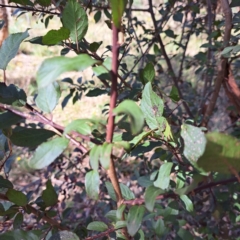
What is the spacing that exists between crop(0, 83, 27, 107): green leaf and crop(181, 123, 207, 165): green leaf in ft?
0.94

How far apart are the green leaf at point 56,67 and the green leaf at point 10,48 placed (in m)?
0.25

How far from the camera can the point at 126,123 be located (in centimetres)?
54

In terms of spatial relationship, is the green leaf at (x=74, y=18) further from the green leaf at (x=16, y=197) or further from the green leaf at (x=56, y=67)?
the green leaf at (x=16, y=197)

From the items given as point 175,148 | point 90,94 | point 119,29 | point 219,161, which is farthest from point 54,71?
point 90,94

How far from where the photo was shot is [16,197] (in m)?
0.64

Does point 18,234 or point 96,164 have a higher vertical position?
point 96,164

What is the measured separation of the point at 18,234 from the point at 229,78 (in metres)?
0.83

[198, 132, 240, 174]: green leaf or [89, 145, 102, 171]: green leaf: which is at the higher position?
[198, 132, 240, 174]: green leaf

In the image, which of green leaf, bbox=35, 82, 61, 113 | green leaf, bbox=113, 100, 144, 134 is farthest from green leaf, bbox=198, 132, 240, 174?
green leaf, bbox=35, 82, 61, 113

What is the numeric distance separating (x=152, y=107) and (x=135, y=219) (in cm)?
19

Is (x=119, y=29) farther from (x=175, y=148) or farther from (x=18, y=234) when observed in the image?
(x=18, y=234)

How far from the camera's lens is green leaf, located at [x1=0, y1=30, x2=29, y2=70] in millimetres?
562

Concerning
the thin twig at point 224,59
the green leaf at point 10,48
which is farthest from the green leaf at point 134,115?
the thin twig at point 224,59

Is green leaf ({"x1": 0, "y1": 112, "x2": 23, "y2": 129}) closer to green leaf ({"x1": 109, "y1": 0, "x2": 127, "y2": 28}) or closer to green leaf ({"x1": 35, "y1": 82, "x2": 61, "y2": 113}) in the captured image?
green leaf ({"x1": 35, "y1": 82, "x2": 61, "y2": 113})
